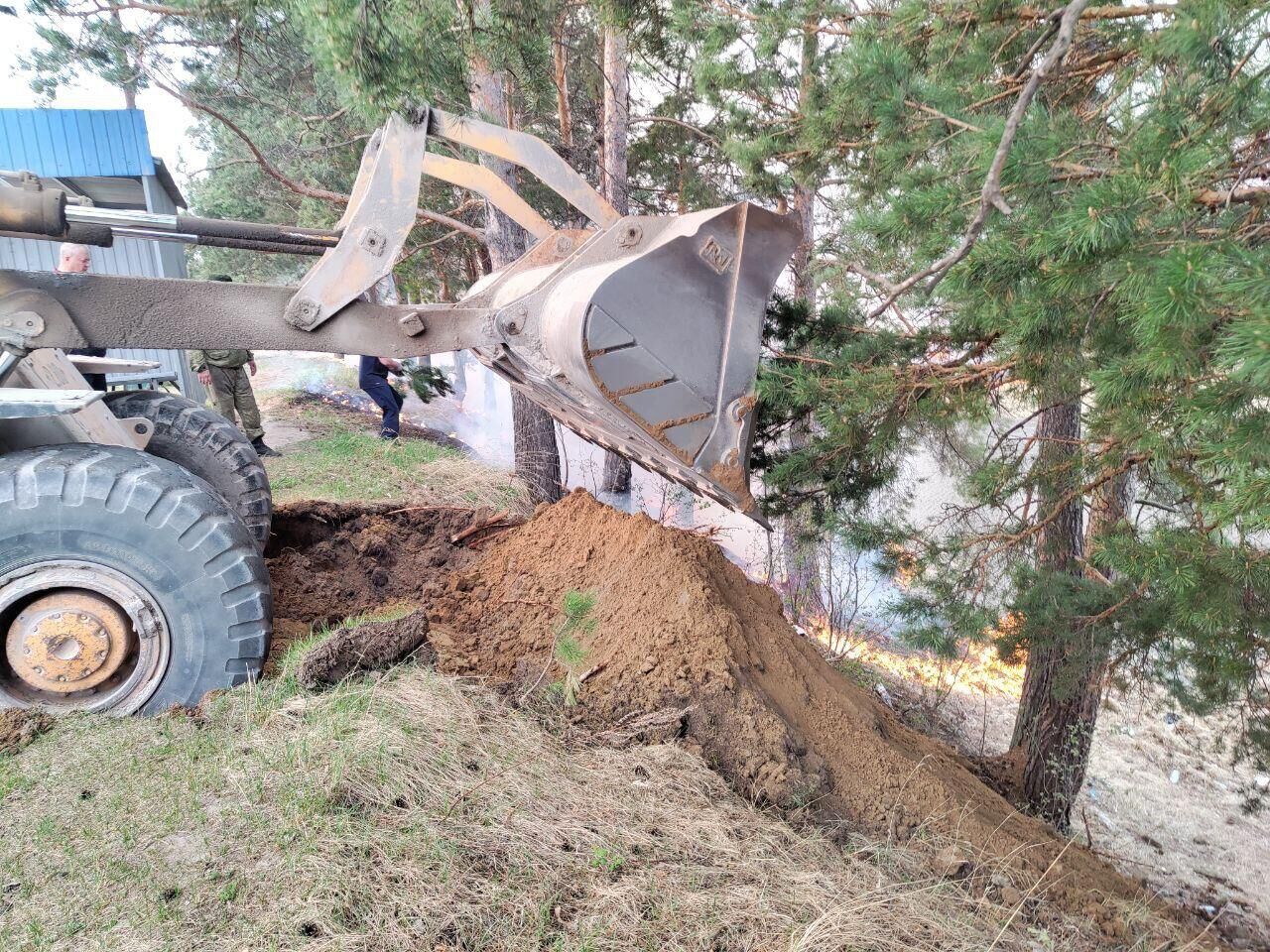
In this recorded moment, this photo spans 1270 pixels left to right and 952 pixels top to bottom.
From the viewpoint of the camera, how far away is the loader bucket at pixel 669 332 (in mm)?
3363

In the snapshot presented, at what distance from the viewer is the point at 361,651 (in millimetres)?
A: 3156

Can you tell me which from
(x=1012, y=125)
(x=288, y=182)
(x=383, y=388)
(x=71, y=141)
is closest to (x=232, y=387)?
(x=383, y=388)

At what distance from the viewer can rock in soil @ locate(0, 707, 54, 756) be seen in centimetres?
268

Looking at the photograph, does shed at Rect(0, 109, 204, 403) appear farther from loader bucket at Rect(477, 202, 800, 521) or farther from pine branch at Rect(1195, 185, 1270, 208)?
pine branch at Rect(1195, 185, 1270, 208)

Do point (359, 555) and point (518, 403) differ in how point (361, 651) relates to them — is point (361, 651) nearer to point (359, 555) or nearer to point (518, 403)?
point (359, 555)

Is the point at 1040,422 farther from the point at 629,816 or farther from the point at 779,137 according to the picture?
the point at 629,816

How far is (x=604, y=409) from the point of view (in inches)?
139

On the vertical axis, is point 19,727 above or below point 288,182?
below

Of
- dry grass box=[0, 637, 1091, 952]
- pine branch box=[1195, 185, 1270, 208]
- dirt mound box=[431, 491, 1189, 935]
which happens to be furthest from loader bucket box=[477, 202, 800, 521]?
pine branch box=[1195, 185, 1270, 208]

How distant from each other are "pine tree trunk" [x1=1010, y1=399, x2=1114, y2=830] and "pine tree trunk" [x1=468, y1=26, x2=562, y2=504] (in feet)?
15.0

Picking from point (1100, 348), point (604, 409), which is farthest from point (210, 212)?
point (1100, 348)

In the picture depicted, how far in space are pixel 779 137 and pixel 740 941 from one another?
5.30 m

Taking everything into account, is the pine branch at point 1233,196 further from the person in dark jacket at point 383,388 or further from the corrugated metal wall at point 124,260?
the corrugated metal wall at point 124,260

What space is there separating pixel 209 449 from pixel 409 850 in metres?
3.50
